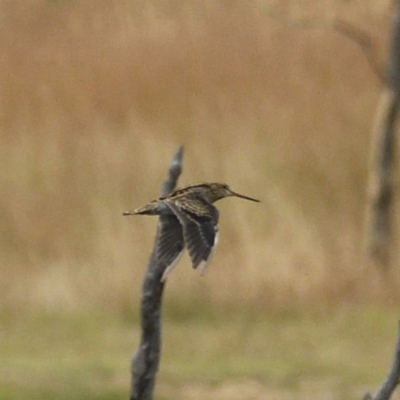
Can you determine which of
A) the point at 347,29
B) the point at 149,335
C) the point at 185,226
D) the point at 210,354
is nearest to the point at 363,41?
the point at 347,29

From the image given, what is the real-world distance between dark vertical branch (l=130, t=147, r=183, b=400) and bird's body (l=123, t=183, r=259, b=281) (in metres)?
0.07

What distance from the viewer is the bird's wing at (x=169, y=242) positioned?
260cm

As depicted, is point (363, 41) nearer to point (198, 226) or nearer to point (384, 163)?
point (384, 163)

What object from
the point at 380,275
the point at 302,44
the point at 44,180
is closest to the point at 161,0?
the point at 302,44

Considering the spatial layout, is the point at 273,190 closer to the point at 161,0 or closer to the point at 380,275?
the point at 380,275

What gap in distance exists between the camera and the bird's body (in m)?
2.57

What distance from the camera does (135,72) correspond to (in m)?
9.91

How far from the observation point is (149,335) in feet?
9.32

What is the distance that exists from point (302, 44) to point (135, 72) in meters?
1.27

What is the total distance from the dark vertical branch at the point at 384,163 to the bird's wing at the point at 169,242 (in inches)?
247

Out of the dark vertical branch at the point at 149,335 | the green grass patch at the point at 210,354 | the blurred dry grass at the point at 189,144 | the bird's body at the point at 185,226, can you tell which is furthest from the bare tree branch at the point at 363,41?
the dark vertical branch at the point at 149,335

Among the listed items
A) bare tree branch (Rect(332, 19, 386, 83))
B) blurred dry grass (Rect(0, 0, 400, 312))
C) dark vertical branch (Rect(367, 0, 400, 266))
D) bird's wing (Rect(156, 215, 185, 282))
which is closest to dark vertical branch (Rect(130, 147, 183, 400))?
bird's wing (Rect(156, 215, 185, 282))

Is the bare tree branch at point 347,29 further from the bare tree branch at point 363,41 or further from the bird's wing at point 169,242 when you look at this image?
the bird's wing at point 169,242

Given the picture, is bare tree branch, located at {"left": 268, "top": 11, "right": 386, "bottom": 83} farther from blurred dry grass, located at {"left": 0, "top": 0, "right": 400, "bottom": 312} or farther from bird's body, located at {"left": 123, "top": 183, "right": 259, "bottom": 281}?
bird's body, located at {"left": 123, "top": 183, "right": 259, "bottom": 281}
